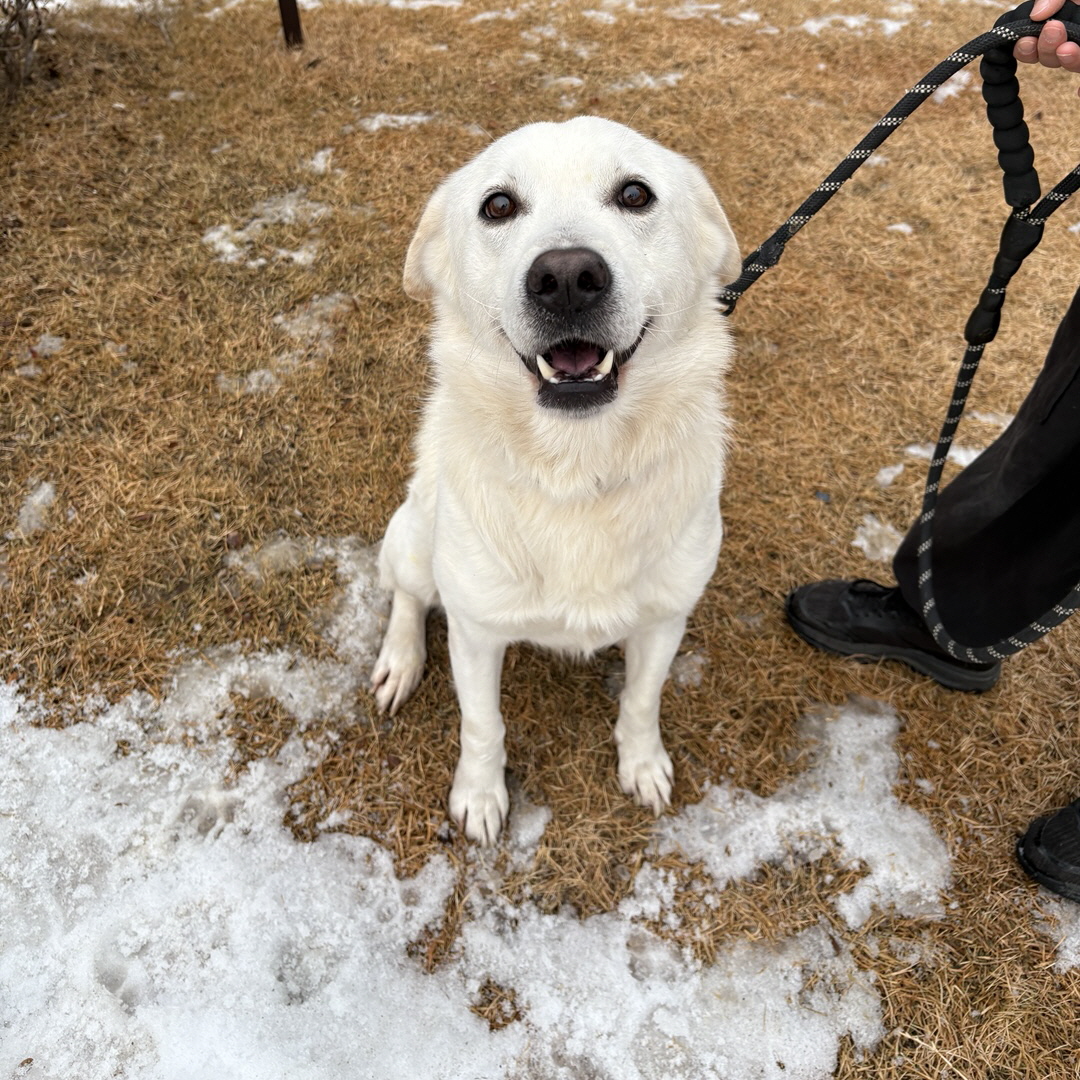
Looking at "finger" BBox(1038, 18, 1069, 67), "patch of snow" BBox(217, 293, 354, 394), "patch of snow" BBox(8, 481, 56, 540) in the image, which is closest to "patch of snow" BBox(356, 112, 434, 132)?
"patch of snow" BBox(217, 293, 354, 394)

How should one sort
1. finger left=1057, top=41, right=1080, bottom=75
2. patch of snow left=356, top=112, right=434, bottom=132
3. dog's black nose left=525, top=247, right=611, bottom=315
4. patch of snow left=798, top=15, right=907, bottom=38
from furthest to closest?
patch of snow left=798, top=15, right=907, bottom=38 < patch of snow left=356, top=112, right=434, bottom=132 < dog's black nose left=525, top=247, right=611, bottom=315 < finger left=1057, top=41, right=1080, bottom=75

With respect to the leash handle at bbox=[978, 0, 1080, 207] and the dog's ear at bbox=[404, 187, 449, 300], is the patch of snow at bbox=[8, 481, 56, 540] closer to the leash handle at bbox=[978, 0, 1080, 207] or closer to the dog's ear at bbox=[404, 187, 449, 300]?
the dog's ear at bbox=[404, 187, 449, 300]

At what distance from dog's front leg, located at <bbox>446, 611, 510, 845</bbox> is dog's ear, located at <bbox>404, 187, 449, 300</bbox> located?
961 mm

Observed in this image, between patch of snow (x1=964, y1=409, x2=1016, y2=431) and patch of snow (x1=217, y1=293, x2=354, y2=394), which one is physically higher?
patch of snow (x1=217, y1=293, x2=354, y2=394)

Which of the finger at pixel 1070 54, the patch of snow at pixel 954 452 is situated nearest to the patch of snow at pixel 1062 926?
the patch of snow at pixel 954 452

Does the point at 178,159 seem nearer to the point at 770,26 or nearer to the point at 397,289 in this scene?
the point at 397,289

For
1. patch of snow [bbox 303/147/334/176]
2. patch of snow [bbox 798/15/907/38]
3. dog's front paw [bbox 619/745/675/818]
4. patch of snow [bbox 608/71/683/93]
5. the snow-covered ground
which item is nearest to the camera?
the snow-covered ground

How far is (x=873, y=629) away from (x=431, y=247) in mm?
2017

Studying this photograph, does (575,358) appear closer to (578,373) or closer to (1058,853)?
(578,373)

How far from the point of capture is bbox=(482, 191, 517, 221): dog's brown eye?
177 cm

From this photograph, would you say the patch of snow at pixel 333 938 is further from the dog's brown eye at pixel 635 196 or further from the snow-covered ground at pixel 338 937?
the dog's brown eye at pixel 635 196

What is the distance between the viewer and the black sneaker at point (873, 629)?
8.43 feet

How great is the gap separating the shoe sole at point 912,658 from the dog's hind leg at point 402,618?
142 cm

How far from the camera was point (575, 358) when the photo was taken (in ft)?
5.54
